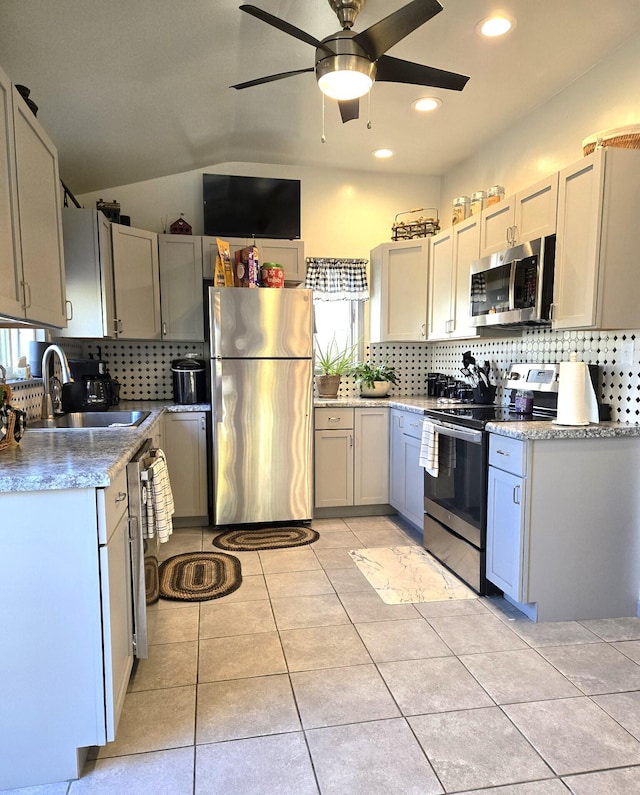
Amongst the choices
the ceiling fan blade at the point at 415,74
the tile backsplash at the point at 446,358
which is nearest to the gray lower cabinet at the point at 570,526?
the tile backsplash at the point at 446,358

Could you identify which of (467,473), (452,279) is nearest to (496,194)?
(452,279)

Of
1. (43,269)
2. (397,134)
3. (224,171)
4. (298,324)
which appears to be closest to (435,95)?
(397,134)

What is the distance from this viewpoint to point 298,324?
11.6 feet

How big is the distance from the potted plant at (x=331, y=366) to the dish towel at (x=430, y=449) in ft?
3.69

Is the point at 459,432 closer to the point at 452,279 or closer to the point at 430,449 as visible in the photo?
the point at 430,449

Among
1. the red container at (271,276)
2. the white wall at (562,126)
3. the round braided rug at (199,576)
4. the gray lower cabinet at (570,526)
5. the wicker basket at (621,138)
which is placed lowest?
the round braided rug at (199,576)

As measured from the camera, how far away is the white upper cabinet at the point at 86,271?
3.26m

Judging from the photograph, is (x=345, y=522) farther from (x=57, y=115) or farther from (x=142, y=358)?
(x=57, y=115)

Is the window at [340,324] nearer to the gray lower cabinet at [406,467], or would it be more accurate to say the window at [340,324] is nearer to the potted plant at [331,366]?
the potted plant at [331,366]

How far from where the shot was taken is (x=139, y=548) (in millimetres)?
1866

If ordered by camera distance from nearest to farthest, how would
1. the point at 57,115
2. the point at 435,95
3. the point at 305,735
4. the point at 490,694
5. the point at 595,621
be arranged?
the point at 305,735
the point at 490,694
the point at 595,621
the point at 57,115
the point at 435,95

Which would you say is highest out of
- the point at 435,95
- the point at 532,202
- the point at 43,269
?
the point at 435,95

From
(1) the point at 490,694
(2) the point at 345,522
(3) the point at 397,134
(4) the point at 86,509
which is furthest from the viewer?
(2) the point at 345,522

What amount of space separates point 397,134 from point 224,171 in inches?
55.8
